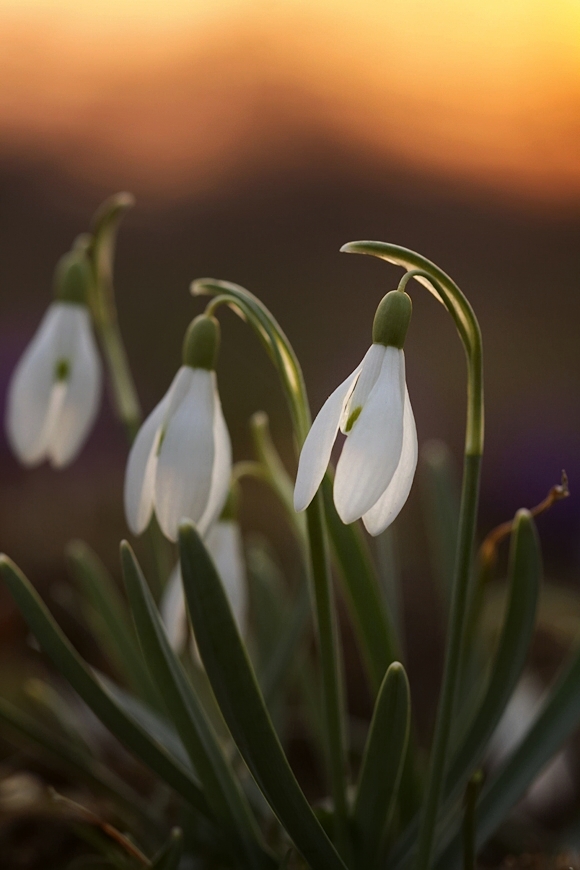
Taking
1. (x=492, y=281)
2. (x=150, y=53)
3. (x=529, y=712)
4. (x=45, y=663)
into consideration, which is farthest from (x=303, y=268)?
(x=529, y=712)

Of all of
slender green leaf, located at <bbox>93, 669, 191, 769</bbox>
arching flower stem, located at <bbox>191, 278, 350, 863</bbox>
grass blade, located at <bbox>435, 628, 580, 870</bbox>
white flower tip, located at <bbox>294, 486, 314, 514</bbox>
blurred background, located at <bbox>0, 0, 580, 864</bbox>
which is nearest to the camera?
white flower tip, located at <bbox>294, 486, 314, 514</bbox>

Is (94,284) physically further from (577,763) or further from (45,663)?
(577,763)

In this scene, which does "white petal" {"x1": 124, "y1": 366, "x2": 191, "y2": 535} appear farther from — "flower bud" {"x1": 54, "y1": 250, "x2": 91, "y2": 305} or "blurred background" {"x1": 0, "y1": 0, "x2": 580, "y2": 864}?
"blurred background" {"x1": 0, "y1": 0, "x2": 580, "y2": 864}

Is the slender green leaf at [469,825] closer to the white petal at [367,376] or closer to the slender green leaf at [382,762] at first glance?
the slender green leaf at [382,762]

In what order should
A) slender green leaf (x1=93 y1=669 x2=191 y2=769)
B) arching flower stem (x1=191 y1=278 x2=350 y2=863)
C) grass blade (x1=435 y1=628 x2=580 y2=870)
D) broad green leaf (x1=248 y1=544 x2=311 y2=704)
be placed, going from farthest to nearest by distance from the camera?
1. broad green leaf (x1=248 y1=544 x2=311 y2=704)
2. slender green leaf (x1=93 y1=669 x2=191 y2=769)
3. grass blade (x1=435 y1=628 x2=580 y2=870)
4. arching flower stem (x1=191 y1=278 x2=350 y2=863)

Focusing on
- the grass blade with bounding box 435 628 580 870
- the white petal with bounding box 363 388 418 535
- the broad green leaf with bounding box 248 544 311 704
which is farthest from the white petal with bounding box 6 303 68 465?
the grass blade with bounding box 435 628 580 870

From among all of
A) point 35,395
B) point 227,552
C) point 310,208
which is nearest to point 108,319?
point 35,395

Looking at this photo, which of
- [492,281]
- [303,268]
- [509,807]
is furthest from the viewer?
[303,268]
